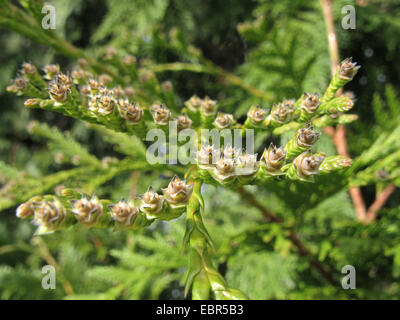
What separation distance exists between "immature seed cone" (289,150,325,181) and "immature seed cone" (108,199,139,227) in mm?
301

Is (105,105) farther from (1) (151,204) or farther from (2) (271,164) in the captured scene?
(2) (271,164)

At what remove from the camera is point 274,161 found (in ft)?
2.03

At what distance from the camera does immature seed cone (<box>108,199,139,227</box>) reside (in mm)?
570

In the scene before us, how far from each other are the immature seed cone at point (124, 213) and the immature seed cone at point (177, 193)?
6 centimetres

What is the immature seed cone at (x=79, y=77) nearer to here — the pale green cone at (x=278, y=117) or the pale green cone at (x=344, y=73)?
the pale green cone at (x=278, y=117)

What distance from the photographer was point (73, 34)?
7.70ft

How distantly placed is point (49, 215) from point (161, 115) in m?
0.34

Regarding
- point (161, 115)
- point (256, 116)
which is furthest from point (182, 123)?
point (256, 116)

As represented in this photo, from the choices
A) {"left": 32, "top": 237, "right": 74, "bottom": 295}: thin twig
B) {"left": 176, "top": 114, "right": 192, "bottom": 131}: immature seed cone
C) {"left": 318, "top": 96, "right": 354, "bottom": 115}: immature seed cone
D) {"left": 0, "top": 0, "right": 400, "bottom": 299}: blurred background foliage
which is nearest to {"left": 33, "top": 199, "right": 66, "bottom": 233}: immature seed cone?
{"left": 176, "top": 114, "right": 192, "bottom": 131}: immature seed cone

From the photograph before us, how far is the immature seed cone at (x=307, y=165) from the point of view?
1.97 feet

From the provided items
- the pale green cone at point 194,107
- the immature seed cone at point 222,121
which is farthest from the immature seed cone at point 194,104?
the immature seed cone at point 222,121

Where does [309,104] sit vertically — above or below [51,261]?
above
